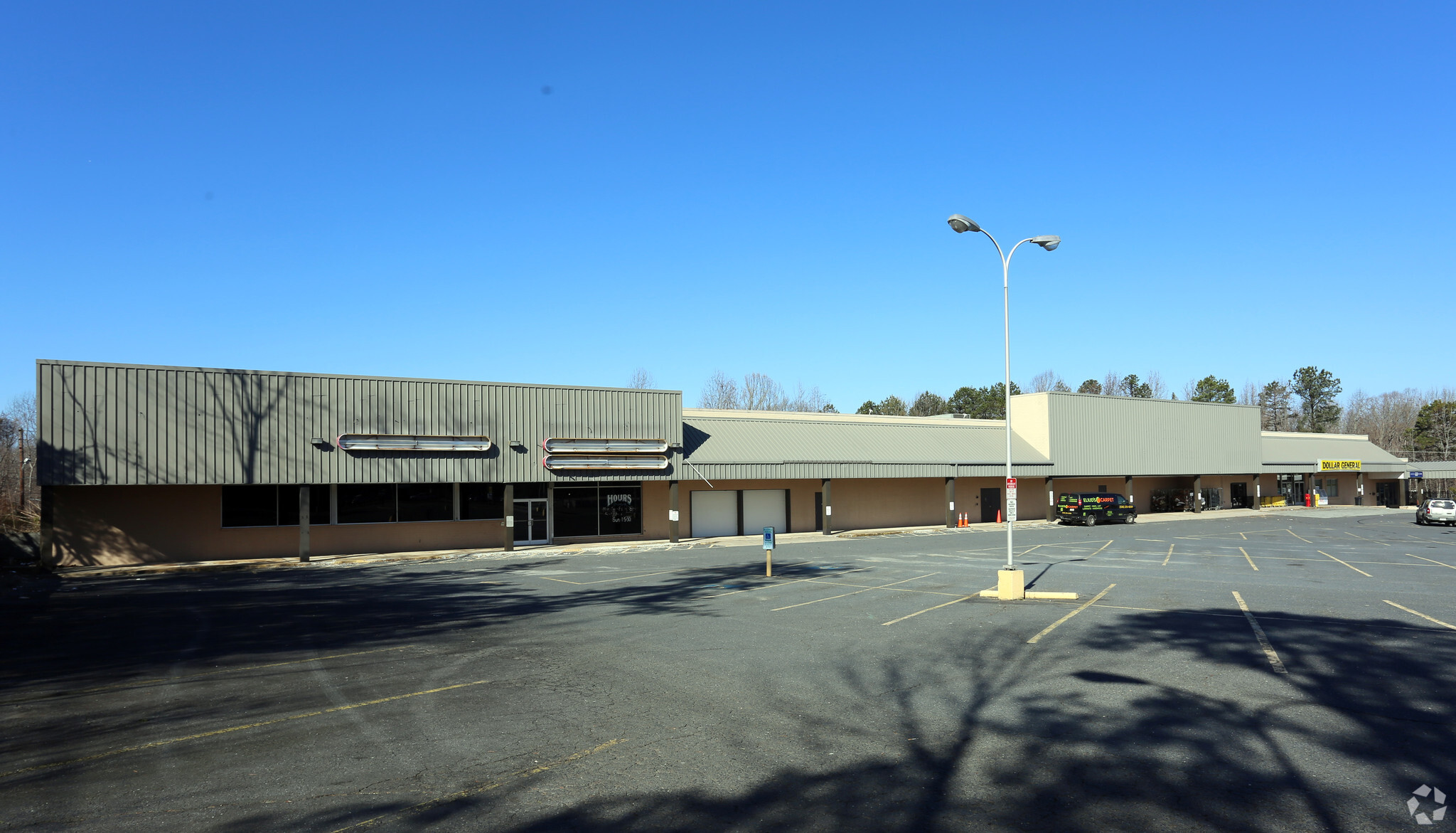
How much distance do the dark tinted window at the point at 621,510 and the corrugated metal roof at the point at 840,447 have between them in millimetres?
3095

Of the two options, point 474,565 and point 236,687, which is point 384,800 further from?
point 474,565

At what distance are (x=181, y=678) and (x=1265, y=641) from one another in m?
14.9

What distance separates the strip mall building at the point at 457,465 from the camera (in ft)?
89.1

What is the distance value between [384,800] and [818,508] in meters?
36.9

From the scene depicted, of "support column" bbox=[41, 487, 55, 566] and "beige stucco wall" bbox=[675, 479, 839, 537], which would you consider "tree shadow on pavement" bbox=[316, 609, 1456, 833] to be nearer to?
"beige stucco wall" bbox=[675, 479, 839, 537]

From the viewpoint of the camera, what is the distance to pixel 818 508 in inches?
1672

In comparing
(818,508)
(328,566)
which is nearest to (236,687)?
(328,566)

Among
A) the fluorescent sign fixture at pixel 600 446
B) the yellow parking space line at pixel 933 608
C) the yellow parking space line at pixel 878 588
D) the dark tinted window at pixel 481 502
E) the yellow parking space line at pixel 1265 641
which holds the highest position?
the fluorescent sign fixture at pixel 600 446

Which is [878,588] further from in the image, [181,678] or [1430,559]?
[1430,559]

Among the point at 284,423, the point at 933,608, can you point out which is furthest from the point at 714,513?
the point at 933,608

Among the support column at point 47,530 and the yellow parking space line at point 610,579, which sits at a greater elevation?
the support column at point 47,530

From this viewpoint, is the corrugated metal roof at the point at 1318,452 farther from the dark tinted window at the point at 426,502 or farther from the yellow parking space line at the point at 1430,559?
the dark tinted window at the point at 426,502

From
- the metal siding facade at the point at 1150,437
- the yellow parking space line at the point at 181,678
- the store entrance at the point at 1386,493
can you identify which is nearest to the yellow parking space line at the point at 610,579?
the yellow parking space line at the point at 181,678

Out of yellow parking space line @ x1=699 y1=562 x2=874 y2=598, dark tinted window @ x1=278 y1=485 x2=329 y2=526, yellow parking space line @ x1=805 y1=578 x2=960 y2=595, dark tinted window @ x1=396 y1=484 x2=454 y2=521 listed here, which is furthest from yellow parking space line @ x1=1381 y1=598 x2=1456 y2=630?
dark tinted window @ x1=278 y1=485 x2=329 y2=526
